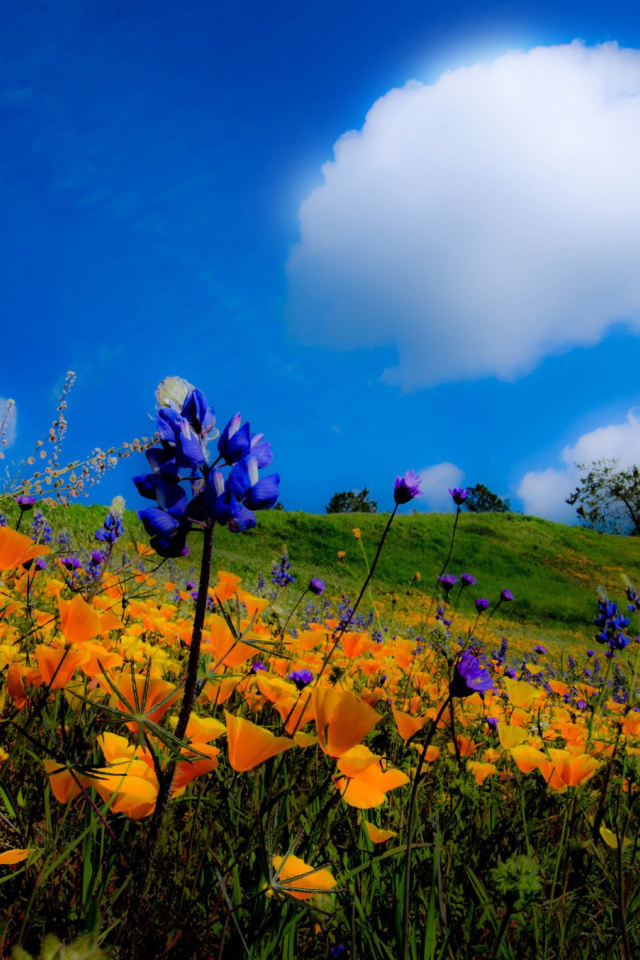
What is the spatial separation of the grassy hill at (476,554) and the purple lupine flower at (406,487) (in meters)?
15.5

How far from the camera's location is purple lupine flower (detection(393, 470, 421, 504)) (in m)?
1.88

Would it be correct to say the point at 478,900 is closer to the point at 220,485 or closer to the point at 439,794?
the point at 439,794

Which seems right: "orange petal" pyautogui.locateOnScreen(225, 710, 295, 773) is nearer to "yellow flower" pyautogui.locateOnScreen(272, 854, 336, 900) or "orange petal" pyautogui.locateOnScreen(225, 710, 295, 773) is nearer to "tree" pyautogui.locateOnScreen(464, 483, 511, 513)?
"yellow flower" pyautogui.locateOnScreen(272, 854, 336, 900)

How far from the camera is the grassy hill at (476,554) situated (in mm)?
22250

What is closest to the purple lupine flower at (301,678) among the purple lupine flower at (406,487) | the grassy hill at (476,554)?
the purple lupine flower at (406,487)

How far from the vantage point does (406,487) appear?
189 centimetres

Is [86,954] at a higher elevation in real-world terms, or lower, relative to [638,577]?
lower

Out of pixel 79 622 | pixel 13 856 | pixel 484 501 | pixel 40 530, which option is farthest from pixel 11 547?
pixel 484 501

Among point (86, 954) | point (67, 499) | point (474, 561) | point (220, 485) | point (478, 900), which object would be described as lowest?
point (478, 900)

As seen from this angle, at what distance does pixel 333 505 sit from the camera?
5288cm

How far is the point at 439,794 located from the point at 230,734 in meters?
1.23

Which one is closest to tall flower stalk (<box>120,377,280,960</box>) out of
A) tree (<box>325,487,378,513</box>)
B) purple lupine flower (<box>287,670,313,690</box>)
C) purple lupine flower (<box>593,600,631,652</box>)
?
Answer: purple lupine flower (<box>287,670,313,690</box>)

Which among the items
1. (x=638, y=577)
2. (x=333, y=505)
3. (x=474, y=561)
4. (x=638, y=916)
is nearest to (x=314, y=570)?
(x=474, y=561)

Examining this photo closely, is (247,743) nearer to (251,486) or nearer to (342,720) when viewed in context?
(342,720)
